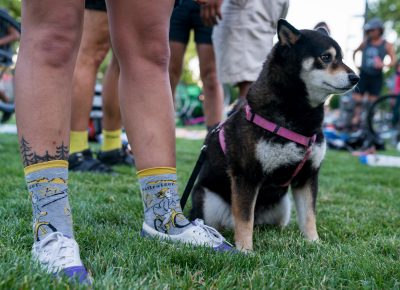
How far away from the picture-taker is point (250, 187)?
6.90 feet

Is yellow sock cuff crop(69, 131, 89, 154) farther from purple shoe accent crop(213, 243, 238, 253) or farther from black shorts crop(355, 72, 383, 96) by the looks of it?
black shorts crop(355, 72, 383, 96)

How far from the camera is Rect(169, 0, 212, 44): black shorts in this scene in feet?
12.3

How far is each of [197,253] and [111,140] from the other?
8.65 ft

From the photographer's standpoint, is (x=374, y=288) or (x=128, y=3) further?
(x=128, y=3)

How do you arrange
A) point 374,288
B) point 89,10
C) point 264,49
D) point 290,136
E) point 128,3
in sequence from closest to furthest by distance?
1. point 374,288
2. point 128,3
3. point 290,136
4. point 89,10
5. point 264,49

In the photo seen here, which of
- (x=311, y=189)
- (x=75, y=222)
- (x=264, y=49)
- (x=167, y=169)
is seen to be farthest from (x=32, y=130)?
(x=264, y=49)

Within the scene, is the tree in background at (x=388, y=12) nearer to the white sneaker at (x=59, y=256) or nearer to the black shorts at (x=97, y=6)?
the black shorts at (x=97, y=6)

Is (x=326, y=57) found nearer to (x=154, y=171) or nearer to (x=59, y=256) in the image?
(x=154, y=171)

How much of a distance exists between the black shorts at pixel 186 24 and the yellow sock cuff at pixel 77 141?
1076 mm

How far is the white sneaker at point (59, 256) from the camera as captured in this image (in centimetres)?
133

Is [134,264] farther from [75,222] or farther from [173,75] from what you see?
[173,75]

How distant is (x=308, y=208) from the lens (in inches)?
89.9

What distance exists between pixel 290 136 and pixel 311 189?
0.36 meters

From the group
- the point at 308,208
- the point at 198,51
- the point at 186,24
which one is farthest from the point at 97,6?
the point at 308,208
